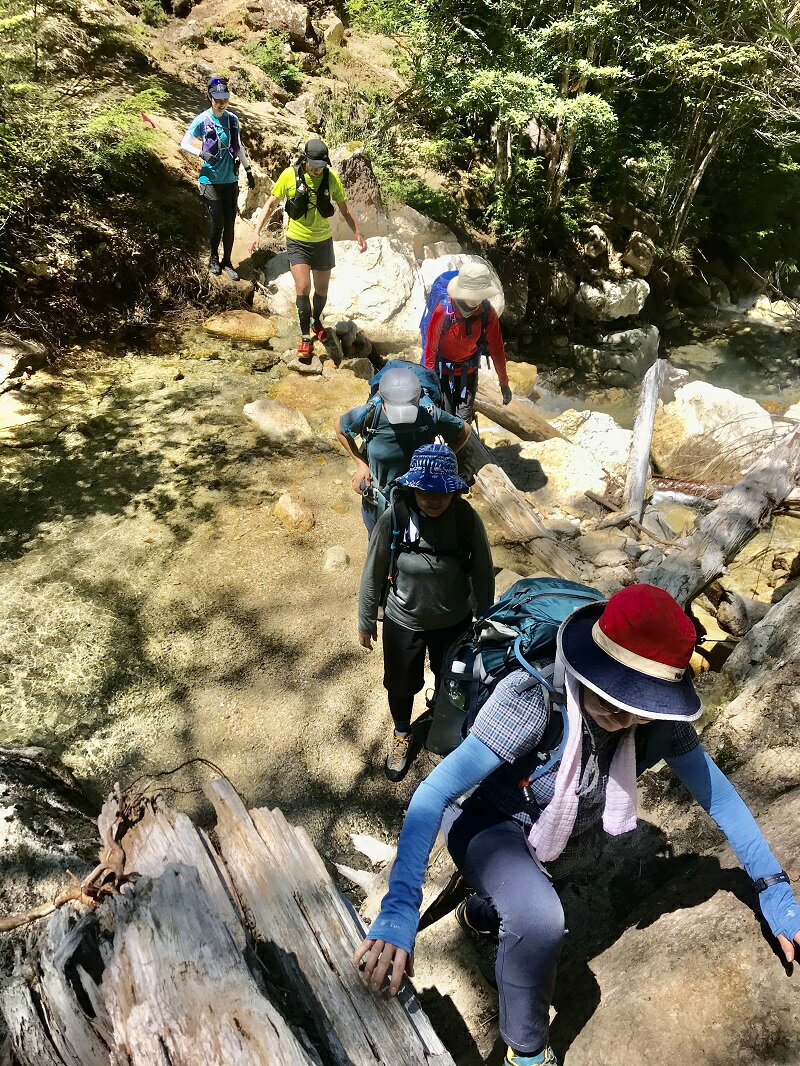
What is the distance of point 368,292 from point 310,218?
86.1 inches

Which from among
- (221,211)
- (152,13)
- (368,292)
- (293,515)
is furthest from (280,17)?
(293,515)

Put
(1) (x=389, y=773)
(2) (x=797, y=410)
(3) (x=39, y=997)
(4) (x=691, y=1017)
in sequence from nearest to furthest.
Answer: (3) (x=39, y=997)
(4) (x=691, y=1017)
(1) (x=389, y=773)
(2) (x=797, y=410)

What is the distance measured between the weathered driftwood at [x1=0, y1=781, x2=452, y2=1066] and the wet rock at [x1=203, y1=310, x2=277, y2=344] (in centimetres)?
673

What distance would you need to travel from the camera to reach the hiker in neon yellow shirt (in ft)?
20.7

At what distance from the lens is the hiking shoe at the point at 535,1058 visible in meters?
1.92

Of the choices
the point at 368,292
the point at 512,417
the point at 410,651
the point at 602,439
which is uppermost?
the point at 410,651

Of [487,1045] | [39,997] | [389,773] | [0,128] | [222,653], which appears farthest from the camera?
[0,128]

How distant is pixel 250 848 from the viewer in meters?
2.01

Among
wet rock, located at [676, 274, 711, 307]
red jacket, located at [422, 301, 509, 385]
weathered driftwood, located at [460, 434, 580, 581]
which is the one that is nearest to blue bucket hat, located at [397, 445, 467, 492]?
red jacket, located at [422, 301, 509, 385]

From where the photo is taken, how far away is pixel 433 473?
280cm

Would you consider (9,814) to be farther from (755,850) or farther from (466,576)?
(755,850)

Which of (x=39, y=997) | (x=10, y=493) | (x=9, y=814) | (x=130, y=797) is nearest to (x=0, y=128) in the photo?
(x=10, y=493)

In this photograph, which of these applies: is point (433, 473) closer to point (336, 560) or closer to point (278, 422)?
point (336, 560)

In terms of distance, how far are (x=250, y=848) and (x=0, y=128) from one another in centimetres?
723
